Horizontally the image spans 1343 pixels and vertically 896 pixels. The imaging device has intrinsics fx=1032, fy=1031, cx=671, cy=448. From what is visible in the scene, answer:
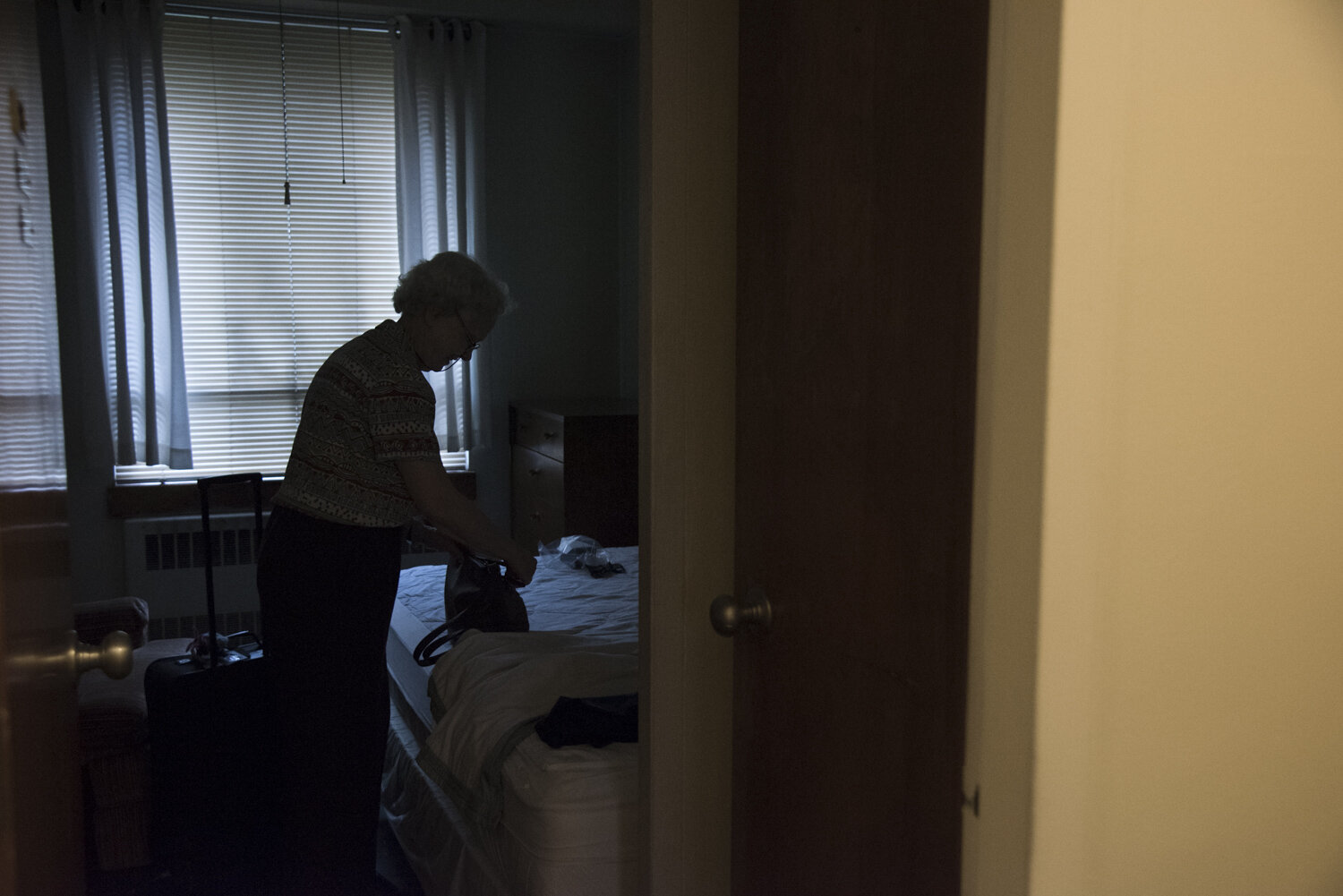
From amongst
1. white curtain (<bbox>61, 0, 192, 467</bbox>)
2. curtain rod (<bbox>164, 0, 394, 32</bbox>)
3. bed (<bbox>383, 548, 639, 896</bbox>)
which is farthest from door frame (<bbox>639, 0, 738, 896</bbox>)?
curtain rod (<bbox>164, 0, 394, 32</bbox>)

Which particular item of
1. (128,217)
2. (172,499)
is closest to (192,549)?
(172,499)

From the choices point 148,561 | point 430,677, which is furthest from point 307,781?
point 148,561

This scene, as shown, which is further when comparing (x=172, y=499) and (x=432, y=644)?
(x=172, y=499)

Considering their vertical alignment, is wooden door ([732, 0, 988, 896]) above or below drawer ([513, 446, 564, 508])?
above

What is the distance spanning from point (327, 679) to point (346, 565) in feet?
0.81

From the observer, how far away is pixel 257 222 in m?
A: 4.46

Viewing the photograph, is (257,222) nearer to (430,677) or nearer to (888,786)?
Result: (430,677)

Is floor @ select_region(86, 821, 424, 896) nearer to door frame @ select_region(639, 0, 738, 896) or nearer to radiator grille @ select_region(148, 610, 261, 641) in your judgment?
door frame @ select_region(639, 0, 738, 896)

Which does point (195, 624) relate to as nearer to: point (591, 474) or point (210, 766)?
point (591, 474)

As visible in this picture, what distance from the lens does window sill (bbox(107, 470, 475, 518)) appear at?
4.29 meters

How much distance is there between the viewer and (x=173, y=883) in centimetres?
258

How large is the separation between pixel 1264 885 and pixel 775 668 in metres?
0.58

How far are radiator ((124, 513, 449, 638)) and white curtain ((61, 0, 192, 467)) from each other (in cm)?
30

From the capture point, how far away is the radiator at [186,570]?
14.1ft
